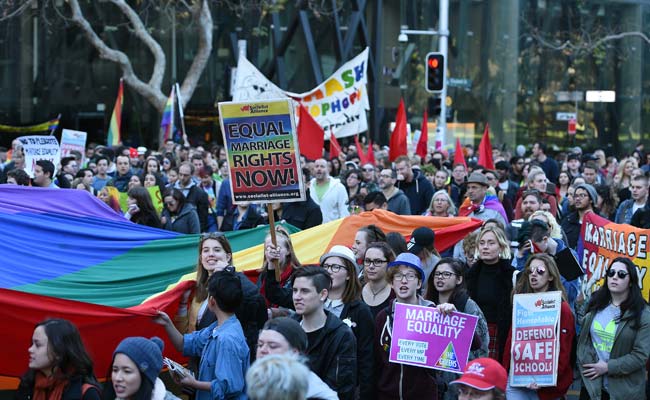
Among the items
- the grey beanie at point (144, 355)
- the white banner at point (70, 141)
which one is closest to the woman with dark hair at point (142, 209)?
the grey beanie at point (144, 355)

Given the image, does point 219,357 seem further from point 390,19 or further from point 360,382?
point 390,19

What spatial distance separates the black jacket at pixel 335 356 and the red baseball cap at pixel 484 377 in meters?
1.07

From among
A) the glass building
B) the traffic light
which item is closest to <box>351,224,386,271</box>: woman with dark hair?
the traffic light

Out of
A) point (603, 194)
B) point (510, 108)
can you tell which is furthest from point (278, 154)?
point (510, 108)

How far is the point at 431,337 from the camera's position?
705 centimetres

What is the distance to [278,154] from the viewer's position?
26.6ft

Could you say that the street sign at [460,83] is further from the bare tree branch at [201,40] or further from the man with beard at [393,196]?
the man with beard at [393,196]

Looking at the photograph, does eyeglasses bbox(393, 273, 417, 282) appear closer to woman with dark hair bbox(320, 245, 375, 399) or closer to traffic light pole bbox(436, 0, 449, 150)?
woman with dark hair bbox(320, 245, 375, 399)

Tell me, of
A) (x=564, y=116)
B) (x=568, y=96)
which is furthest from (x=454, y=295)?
(x=568, y=96)

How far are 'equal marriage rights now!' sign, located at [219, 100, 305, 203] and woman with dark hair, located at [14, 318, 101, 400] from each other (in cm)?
268

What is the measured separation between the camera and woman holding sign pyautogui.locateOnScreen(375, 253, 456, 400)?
697 centimetres

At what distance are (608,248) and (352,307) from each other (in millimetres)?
3701

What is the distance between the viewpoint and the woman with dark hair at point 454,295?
7516 mm

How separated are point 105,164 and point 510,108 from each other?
2849 centimetres
